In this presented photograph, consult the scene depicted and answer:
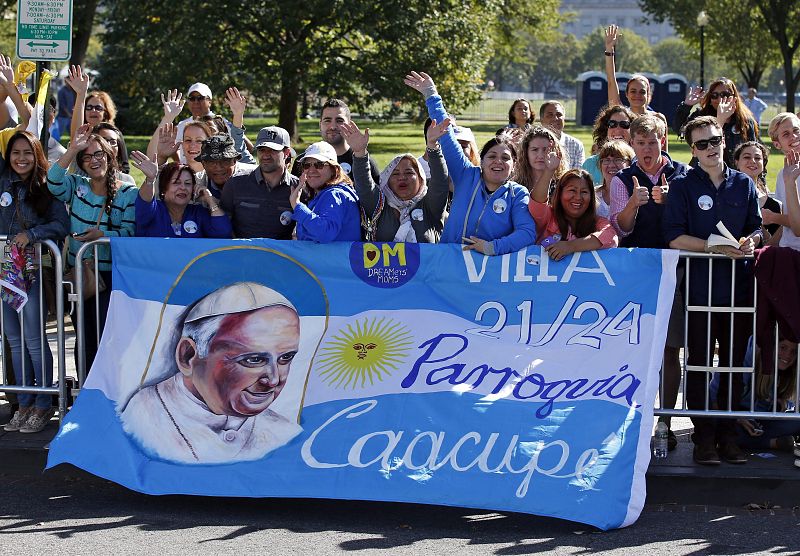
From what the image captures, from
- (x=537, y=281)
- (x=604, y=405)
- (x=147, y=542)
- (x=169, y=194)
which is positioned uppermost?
(x=169, y=194)

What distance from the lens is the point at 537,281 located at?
673cm

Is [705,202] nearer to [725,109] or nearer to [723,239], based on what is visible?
[723,239]

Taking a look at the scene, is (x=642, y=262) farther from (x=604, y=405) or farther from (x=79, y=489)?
(x=79, y=489)

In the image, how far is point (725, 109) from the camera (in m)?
8.93

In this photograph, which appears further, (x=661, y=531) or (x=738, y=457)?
(x=738, y=457)

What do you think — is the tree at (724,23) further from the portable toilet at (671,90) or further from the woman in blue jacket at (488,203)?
the woman in blue jacket at (488,203)

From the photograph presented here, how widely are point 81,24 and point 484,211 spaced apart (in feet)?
88.7

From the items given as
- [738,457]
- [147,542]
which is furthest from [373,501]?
[738,457]

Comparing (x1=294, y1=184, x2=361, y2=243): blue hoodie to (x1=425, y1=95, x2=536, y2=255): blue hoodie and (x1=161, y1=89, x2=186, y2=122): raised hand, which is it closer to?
(x1=425, y1=95, x2=536, y2=255): blue hoodie

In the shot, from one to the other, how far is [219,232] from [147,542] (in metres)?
2.17

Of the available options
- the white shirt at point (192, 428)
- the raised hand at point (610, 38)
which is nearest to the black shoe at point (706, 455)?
the white shirt at point (192, 428)

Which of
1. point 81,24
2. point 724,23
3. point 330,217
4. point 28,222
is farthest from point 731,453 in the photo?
point 724,23

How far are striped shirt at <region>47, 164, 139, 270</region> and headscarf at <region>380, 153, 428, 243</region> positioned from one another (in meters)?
1.57

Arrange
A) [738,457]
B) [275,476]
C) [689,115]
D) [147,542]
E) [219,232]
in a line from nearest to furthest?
[147,542], [275,476], [738,457], [219,232], [689,115]
